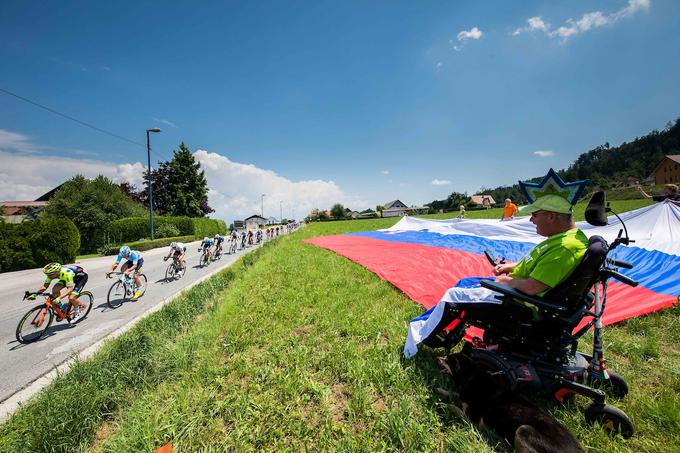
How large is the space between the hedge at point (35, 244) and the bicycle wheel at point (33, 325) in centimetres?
1333

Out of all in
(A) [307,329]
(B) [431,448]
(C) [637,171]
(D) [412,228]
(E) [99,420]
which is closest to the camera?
(B) [431,448]

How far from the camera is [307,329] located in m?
4.22

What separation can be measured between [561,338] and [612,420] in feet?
2.03

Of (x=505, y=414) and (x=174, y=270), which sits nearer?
(x=505, y=414)

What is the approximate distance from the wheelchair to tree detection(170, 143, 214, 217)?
2005 inches

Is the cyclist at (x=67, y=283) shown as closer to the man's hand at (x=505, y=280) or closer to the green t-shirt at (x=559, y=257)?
the man's hand at (x=505, y=280)

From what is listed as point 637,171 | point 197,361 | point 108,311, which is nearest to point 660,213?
point 197,361

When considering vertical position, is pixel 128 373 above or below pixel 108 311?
above

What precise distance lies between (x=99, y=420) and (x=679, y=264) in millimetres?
9614

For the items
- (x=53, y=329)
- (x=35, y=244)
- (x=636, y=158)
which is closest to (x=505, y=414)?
(x=53, y=329)

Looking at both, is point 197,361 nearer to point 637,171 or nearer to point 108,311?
point 108,311

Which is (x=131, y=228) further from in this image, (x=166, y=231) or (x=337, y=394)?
(x=337, y=394)

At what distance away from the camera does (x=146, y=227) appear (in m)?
26.2

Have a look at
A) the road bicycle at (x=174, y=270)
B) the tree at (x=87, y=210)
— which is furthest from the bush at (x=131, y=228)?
the road bicycle at (x=174, y=270)
